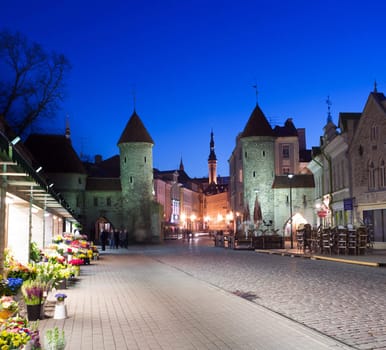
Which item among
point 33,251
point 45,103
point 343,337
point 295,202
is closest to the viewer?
point 343,337

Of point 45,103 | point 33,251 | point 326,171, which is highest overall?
point 45,103

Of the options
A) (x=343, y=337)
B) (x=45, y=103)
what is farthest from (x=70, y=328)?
(x=45, y=103)

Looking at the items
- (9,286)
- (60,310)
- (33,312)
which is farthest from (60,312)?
(9,286)

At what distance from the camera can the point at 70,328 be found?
9.64 m

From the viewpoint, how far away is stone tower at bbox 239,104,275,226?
231 feet

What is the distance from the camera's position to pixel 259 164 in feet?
235

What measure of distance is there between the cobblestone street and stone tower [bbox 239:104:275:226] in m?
46.8

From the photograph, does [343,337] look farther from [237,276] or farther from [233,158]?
[233,158]

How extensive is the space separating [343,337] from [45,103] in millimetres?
34844

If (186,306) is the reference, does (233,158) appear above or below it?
above

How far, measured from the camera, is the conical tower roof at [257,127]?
240 feet

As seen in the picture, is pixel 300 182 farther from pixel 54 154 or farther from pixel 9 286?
pixel 9 286

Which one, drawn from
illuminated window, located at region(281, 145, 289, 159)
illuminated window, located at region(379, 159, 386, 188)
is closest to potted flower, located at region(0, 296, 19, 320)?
illuminated window, located at region(379, 159, 386, 188)

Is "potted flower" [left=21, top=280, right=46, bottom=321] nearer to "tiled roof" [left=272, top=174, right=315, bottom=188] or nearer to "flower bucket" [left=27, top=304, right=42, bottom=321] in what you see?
"flower bucket" [left=27, top=304, right=42, bottom=321]
